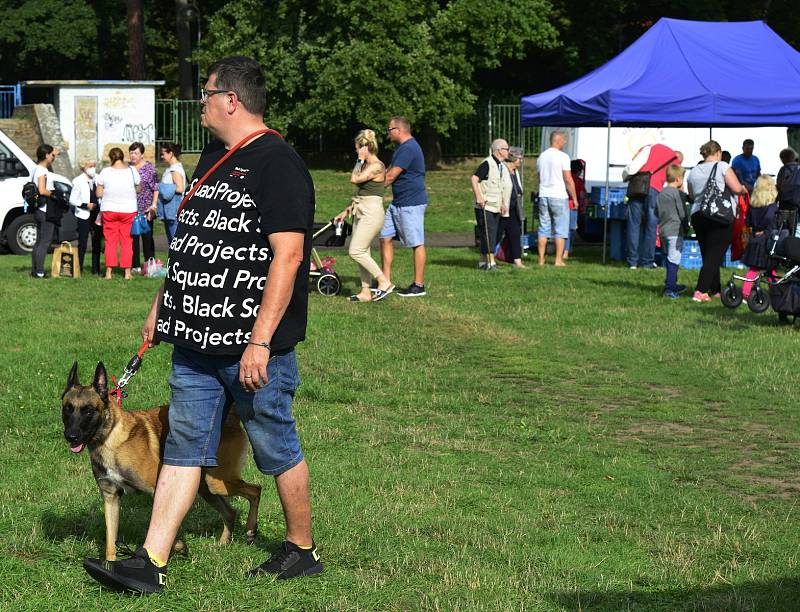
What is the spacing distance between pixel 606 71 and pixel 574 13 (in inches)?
965

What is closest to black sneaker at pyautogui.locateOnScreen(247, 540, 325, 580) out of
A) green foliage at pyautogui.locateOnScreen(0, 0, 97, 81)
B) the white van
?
the white van

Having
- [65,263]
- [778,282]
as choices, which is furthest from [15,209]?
[778,282]

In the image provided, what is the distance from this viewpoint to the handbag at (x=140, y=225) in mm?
17109

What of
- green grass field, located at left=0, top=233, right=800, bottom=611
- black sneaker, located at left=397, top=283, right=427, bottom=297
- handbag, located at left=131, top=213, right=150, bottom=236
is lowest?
green grass field, located at left=0, top=233, right=800, bottom=611

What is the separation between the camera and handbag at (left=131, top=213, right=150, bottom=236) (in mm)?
17109

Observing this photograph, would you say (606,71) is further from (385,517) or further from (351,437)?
(385,517)

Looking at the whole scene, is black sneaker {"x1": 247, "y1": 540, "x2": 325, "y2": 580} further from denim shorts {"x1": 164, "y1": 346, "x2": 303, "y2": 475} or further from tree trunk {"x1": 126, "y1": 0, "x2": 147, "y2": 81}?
tree trunk {"x1": 126, "y1": 0, "x2": 147, "y2": 81}

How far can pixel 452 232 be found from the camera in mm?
27141

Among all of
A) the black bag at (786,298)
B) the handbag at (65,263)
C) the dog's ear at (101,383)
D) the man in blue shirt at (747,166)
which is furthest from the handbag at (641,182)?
the dog's ear at (101,383)

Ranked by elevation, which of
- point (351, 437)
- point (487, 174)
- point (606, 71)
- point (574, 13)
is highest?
point (574, 13)

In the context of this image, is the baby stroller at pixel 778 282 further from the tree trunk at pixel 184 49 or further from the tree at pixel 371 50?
the tree trunk at pixel 184 49

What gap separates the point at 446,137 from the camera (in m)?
41.2

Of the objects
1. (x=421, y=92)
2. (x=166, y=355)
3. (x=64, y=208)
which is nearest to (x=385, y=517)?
(x=166, y=355)

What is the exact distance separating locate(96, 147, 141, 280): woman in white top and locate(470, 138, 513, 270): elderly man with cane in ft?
15.4
